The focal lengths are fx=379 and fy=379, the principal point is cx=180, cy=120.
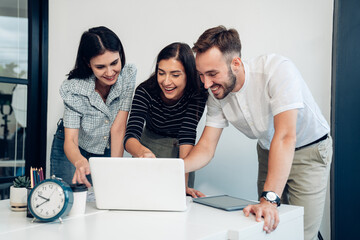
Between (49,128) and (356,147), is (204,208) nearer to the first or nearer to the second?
(356,147)

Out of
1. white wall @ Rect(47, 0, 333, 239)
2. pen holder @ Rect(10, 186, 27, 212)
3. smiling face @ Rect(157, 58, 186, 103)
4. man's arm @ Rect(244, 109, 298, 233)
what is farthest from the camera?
white wall @ Rect(47, 0, 333, 239)

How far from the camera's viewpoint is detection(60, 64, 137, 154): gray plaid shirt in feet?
5.98

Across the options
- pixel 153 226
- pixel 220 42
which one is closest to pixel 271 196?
pixel 153 226

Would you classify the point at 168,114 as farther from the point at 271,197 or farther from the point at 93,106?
the point at 271,197

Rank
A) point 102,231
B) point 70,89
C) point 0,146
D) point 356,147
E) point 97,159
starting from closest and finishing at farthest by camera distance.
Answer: point 102,231, point 97,159, point 70,89, point 356,147, point 0,146

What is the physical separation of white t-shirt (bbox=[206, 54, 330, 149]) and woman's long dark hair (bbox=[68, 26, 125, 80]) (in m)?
0.54

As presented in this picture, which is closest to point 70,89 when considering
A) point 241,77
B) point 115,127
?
point 115,127

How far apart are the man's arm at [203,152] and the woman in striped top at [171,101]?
14 centimetres

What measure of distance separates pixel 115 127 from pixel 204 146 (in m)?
0.51

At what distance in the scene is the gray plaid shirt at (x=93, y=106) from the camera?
5.98 ft

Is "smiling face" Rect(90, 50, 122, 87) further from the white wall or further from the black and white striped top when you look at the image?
the white wall

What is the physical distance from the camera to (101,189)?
1209 millimetres

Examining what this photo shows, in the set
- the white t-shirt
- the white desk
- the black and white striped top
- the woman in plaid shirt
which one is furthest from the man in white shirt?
the woman in plaid shirt

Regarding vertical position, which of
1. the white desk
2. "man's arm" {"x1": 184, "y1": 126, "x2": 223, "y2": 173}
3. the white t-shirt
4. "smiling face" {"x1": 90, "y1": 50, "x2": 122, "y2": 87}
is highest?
"smiling face" {"x1": 90, "y1": 50, "x2": 122, "y2": 87}
